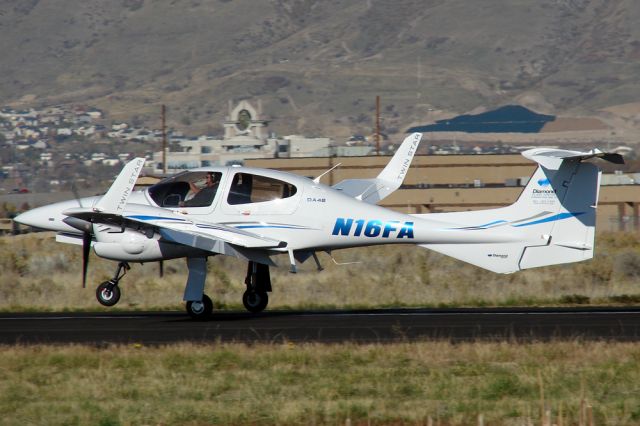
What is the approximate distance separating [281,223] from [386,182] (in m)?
3.80

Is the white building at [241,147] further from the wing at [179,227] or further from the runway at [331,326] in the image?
the wing at [179,227]

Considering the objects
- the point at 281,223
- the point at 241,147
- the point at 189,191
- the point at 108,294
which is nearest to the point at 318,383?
the point at 281,223

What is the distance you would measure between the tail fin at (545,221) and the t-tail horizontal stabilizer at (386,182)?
3.10 m

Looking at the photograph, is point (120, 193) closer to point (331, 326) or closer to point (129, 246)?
point (129, 246)

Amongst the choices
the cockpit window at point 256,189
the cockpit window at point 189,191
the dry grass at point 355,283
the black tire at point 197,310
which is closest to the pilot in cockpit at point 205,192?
the cockpit window at point 189,191

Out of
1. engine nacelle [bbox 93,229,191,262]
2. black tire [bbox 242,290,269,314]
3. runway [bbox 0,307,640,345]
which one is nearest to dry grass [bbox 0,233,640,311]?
black tire [bbox 242,290,269,314]

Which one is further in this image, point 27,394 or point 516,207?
point 516,207

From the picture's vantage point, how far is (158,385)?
12.8 metres

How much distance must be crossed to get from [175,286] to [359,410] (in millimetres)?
15466

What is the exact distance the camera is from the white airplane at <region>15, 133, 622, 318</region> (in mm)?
19125

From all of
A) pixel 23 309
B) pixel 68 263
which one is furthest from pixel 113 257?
pixel 68 263

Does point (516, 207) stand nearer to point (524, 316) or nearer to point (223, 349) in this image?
point (524, 316)

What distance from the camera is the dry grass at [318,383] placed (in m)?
11.4

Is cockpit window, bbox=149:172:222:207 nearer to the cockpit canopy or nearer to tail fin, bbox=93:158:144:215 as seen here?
the cockpit canopy
